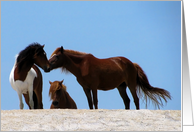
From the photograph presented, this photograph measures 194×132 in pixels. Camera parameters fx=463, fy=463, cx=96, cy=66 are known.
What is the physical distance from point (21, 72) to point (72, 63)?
57.9 inches

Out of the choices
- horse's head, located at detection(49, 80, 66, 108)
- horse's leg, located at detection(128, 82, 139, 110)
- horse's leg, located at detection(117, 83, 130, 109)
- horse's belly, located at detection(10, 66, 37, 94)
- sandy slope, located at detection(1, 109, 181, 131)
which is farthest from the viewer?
horse's head, located at detection(49, 80, 66, 108)

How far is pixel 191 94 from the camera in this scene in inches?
404

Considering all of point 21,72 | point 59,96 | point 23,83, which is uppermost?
point 21,72

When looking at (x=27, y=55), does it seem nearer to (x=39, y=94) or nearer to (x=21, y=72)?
(x=21, y=72)

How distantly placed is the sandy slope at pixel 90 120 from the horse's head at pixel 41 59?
6.76 feet

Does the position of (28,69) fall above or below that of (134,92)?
above

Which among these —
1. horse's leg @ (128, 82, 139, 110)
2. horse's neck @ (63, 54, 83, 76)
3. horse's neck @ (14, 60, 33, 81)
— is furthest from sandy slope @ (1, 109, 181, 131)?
horse's leg @ (128, 82, 139, 110)

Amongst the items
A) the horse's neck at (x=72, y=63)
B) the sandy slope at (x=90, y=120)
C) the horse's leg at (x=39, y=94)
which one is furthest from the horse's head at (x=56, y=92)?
the sandy slope at (x=90, y=120)

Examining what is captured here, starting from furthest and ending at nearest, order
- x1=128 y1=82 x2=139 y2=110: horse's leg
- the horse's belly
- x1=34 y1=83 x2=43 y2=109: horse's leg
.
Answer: x1=128 y1=82 x2=139 y2=110: horse's leg → x1=34 y1=83 x2=43 y2=109: horse's leg → the horse's belly

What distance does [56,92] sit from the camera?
49.2 feet

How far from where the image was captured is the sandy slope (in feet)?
33.0

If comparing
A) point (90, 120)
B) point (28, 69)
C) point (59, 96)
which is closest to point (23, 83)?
point (28, 69)

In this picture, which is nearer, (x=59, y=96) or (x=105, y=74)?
(x=105, y=74)

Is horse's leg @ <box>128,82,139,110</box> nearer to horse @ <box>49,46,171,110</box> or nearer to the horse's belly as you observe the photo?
horse @ <box>49,46,171,110</box>
